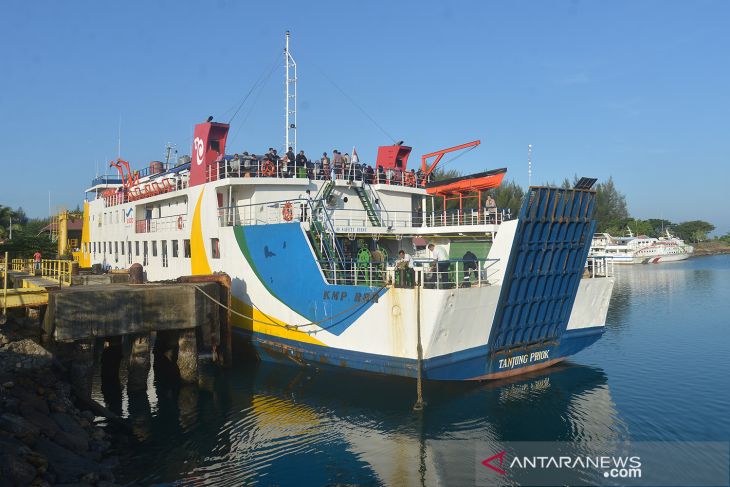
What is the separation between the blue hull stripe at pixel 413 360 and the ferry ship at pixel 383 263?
0.03 m

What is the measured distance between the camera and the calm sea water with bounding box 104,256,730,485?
9.65m

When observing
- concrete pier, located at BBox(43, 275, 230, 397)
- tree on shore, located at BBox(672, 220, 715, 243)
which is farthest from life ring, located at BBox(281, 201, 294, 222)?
tree on shore, located at BBox(672, 220, 715, 243)

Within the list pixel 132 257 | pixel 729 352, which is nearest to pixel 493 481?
pixel 729 352

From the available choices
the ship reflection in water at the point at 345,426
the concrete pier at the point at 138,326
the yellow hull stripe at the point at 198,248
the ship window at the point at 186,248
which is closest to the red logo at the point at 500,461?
the ship reflection in water at the point at 345,426

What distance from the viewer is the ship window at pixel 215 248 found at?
17.8 metres

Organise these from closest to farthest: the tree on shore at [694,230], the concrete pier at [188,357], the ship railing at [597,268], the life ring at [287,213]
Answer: the concrete pier at [188,357], the ship railing at [597,268], the life ring at [287,213], the tree on shore at [694,230]

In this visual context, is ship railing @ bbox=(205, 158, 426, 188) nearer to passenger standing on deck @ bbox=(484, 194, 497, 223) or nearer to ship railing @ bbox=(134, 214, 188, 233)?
ship railing @ bbox=(134, 214, 188, 233)

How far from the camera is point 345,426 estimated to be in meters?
11.5

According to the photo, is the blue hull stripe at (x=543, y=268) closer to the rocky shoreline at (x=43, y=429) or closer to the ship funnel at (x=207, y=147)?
the rocky shoreline at (x=43, y=429)

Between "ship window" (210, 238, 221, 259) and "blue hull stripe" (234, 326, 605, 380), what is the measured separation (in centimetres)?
269

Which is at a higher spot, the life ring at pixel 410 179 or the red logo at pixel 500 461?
the life ring at pixel 410 179

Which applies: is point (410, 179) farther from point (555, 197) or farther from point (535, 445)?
point (535, 445)

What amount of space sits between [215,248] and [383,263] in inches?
281

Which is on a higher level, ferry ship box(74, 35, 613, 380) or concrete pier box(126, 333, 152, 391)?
ferry ship box(74, 35, 613, 380)
